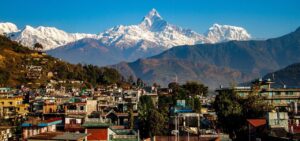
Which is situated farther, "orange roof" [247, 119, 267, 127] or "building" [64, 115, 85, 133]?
"orange roof" [247, 119, 267, 127]

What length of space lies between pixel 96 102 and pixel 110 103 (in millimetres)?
6494

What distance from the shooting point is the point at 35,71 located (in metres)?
119

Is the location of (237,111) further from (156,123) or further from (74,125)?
(74,125)

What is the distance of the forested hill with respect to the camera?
115 metres

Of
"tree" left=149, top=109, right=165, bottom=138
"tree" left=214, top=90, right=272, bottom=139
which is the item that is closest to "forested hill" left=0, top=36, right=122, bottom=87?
"tree" left=214, top=90, right=272, bottom=139

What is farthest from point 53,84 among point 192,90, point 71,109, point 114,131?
point 114,131

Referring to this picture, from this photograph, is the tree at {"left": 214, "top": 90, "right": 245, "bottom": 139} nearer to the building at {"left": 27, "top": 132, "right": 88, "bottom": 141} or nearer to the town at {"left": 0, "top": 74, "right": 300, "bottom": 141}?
the town at {"left": 0, "top": 74, "right": 300, "bottom": 141}

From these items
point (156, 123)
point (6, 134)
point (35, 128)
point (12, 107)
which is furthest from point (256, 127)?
point (12, 107)

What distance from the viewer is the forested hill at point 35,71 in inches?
4513

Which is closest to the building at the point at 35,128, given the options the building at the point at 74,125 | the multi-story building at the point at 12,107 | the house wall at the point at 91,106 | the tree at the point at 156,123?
the building at the point at 74,125

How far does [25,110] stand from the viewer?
6981 cm

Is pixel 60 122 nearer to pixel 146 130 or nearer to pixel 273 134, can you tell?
pixel 146 130

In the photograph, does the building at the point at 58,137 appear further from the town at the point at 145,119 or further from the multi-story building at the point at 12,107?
the multi-story building at the point at 12,107

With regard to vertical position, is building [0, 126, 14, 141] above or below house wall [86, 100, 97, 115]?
below
